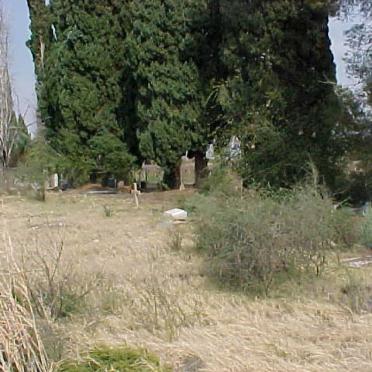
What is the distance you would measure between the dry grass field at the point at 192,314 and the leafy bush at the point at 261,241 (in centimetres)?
20

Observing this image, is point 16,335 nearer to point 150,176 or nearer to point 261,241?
point 261,241

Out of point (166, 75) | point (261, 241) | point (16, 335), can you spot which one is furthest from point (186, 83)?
point (16, 335)

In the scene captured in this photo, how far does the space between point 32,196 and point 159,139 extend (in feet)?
15.0

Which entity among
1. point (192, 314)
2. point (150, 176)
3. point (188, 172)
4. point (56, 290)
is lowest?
point (192, 314)

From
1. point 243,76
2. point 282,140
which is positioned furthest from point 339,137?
point 243,76

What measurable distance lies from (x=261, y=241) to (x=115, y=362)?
7.42 ft

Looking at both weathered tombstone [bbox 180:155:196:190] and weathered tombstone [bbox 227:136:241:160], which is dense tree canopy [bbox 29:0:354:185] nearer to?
weathered tombstone [bbox 227:136:241:160]

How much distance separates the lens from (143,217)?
39.9 ft

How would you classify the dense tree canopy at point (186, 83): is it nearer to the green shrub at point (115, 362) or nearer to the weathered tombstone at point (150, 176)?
the weathered tombstone at point (150, 176)

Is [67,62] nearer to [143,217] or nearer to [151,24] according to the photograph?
[151,24]

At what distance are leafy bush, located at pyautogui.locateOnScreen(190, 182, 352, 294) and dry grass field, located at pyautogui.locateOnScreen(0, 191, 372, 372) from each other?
0.65ft

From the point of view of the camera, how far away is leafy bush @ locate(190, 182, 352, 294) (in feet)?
17.1

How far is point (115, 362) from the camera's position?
333 cm

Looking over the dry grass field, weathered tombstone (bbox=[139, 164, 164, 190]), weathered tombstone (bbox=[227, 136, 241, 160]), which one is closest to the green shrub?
the dry grass field
